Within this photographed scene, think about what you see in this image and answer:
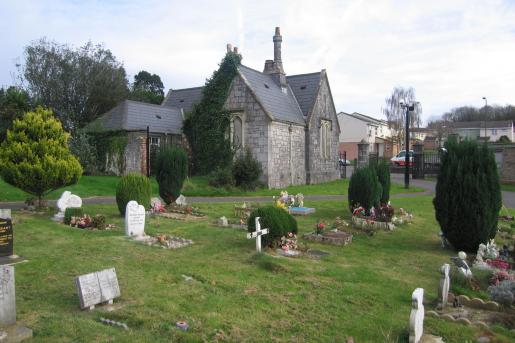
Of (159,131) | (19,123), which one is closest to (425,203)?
(19,123)

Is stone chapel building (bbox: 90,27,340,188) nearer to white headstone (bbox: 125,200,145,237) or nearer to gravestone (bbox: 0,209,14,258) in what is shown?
white headstone (bbox: 125,200,145,237)

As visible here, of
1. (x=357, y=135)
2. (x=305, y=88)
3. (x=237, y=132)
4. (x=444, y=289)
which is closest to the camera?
(x=444, y=289)

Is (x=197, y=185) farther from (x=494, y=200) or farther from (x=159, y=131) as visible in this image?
(x=494, y=200)

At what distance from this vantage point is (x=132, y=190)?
44.3 feet

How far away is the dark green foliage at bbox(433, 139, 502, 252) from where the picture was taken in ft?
32.2

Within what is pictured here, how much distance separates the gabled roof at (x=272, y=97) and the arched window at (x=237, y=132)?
1.80 m

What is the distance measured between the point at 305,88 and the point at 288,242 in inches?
867

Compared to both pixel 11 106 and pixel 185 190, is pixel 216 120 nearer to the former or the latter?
pixel 185 190

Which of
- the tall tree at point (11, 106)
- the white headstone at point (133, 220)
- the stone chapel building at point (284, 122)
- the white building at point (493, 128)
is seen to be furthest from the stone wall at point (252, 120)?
the white building at point (493, 128)

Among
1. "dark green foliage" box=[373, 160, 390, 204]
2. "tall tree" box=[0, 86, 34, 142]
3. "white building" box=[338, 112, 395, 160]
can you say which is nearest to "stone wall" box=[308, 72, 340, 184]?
"dark green foliage" box=[373, 160, 390, 204]

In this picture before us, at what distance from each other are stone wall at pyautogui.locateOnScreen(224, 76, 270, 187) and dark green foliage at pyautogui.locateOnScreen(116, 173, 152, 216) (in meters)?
10.9

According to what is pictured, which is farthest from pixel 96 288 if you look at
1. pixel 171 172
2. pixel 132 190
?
pixel 171 172

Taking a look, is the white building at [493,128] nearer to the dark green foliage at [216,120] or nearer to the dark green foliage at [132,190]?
the dark green foliage at [216,120]

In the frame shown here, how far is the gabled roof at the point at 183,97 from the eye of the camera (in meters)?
35.7
